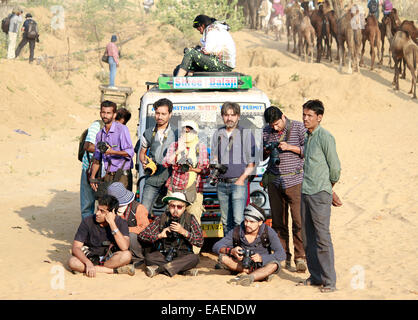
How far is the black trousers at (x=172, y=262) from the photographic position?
7.54 metres

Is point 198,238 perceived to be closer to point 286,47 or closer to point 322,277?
point 322,277

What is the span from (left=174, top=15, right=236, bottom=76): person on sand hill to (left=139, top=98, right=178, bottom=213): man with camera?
1.90 m

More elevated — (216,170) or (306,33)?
(306,33)

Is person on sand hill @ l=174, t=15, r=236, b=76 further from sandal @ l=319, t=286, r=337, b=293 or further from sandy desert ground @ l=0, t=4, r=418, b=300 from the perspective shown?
sandal @ l=319, t=286, r=337, b=293

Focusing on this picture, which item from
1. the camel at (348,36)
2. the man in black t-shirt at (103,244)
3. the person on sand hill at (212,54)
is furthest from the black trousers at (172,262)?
the camel at (348,36)

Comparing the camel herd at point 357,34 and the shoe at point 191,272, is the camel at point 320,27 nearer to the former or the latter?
the camel herd at point 357,34

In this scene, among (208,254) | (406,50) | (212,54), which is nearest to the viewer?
(208,254)

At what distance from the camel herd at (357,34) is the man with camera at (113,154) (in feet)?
47.6

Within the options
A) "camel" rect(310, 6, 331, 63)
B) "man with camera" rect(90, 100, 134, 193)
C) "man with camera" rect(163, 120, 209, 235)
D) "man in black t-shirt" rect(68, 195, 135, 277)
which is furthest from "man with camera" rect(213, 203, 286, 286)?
"camel" rect(310, 6, 331, 63)

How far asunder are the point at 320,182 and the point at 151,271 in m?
2.14

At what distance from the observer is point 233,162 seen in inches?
312

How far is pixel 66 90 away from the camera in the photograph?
2502 centimetres

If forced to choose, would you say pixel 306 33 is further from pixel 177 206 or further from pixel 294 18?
pixel 177 206

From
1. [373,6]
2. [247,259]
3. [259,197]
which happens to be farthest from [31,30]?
[247,259]
